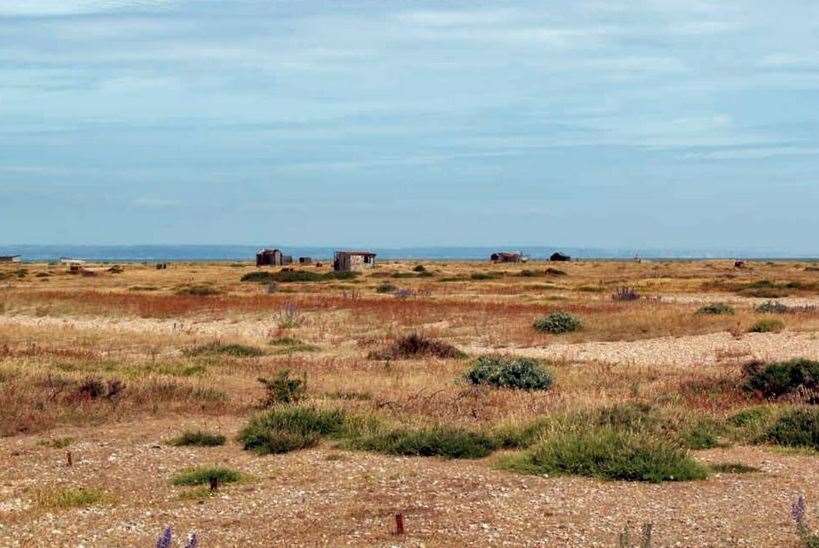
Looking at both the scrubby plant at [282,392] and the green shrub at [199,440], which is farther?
the scrubby plant at [282,392]

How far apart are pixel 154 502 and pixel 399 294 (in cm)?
3975

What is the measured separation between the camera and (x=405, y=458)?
10.7 metres

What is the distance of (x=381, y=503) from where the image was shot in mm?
8680

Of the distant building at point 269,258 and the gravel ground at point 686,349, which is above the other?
the distant building at point 269,258

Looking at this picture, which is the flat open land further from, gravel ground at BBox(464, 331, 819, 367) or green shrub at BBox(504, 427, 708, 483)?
gravel ground at BBox(464, 331, 819, 367)

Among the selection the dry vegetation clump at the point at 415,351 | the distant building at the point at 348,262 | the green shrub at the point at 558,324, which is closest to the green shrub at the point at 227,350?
the dry vegetation clump at the point at 415,351

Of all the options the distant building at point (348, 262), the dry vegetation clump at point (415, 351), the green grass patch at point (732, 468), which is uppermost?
the distant building at point (348, 262)

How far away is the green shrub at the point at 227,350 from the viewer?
2325cm

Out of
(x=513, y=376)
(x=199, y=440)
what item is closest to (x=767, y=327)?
(x=513, y=376)

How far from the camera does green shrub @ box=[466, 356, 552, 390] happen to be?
16.9 meters

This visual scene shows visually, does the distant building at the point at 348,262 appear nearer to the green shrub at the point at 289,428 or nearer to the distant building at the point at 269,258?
the distant building at the point at 269,258

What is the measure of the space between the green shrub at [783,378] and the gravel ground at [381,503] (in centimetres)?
479

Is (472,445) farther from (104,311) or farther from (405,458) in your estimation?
(104,311)

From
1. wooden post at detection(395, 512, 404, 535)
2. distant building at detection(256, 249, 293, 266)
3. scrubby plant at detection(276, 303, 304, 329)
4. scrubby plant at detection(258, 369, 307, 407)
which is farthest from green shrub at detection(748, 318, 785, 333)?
distant building at detection(256, 249, 293, 266)
